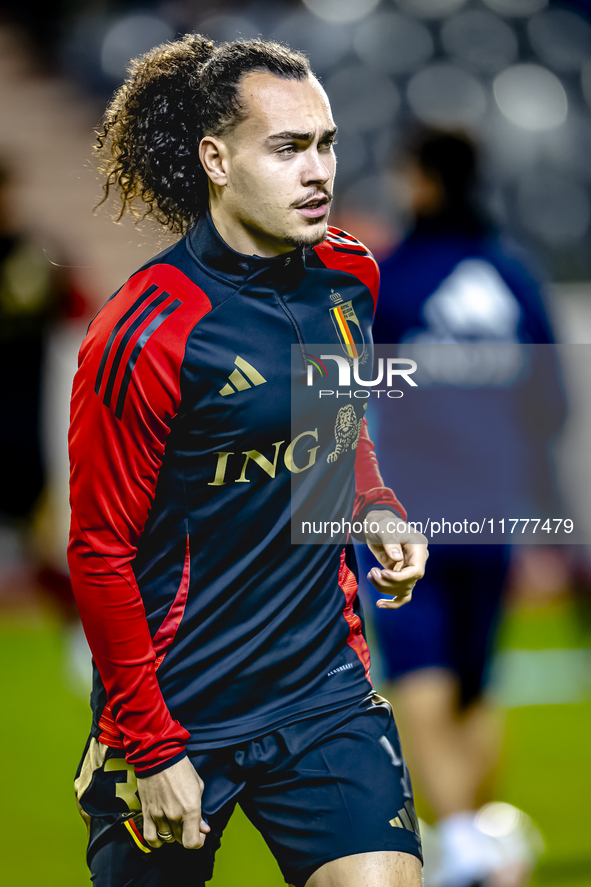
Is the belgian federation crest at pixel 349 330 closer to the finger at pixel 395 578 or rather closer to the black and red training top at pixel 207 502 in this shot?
the black and red training top at pixel 207 502

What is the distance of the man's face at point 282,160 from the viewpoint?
157cm

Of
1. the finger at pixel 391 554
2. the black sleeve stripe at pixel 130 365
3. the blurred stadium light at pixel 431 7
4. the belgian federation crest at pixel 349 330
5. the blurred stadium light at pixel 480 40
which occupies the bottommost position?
the finger at pixel 391 554

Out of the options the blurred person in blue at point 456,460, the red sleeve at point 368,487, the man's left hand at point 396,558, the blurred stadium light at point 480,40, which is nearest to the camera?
the man's left hand at point 396,558

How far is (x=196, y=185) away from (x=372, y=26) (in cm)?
848

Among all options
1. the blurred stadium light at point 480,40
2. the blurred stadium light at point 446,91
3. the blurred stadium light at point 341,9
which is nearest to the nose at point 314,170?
the blurred stadium light at point 446,91

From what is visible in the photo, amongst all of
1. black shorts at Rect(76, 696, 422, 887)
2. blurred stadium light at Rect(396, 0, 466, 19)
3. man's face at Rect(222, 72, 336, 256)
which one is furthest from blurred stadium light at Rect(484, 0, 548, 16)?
black shorts at Rect(76, 696, 422, 887)

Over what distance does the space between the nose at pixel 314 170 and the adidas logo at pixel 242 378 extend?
0.31m

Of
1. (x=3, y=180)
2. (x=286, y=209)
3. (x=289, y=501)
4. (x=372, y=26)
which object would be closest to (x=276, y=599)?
(x=289, y=501)

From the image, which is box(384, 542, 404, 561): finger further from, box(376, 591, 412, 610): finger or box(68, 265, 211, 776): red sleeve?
box(68, 265, 211, 776): red sleeve

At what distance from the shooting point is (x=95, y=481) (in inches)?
60.8

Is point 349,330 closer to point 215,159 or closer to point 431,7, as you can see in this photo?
point 215,159

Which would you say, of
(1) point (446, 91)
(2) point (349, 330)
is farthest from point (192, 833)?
(1) point (446, 91)

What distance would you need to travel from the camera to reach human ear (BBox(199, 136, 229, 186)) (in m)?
1.62

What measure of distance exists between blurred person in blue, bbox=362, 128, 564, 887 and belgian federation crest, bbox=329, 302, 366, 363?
78 cm
